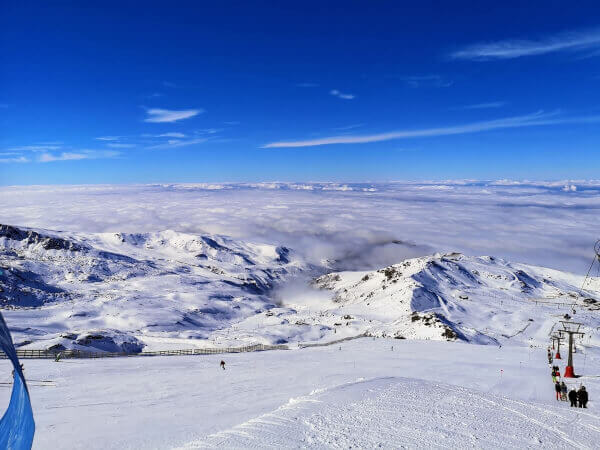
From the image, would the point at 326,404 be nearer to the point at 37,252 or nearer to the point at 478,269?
the point at 478,269

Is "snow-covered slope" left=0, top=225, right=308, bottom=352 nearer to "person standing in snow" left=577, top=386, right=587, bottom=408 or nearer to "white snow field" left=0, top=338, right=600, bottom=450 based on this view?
"white snow field" left=0, top=338, right=600, bottom=450

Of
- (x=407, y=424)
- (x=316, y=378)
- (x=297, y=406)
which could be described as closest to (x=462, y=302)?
(x=316, y=378)

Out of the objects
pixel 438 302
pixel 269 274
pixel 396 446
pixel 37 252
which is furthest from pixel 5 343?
pixel 269 274

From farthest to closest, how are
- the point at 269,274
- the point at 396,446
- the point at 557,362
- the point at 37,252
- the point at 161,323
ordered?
the point at 269,274
the point at 37,252
the point at 161,323
the point at 557,362
the point at 396,446

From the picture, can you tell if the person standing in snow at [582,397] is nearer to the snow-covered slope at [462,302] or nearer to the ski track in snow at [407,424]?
the ski track in snow at [407,424]

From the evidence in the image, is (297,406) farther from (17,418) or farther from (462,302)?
(462,302)

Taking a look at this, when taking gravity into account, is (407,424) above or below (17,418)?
below
